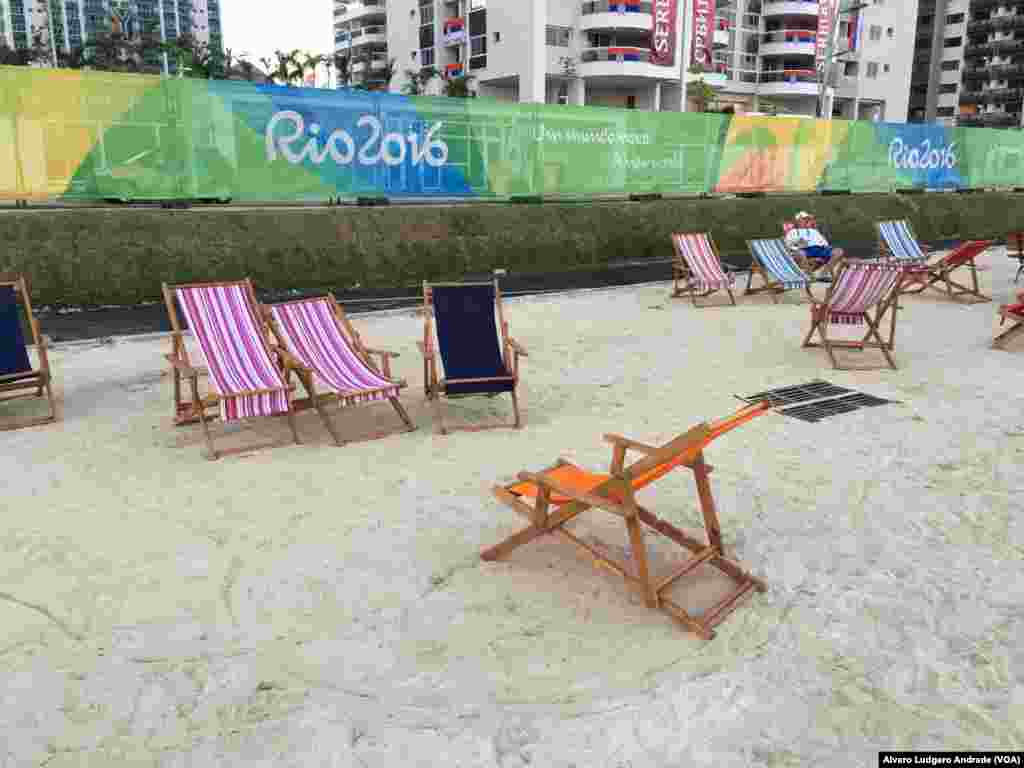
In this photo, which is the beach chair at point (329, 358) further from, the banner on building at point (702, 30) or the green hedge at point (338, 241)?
the banner on building at point (702, 30)

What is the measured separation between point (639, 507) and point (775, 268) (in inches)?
301

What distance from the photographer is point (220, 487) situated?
450 centimetres

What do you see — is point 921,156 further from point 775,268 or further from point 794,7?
point 794,7

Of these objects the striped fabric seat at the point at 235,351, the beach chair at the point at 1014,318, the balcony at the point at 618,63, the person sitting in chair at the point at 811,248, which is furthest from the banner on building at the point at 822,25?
the striped fabric seat at the point at 235,351

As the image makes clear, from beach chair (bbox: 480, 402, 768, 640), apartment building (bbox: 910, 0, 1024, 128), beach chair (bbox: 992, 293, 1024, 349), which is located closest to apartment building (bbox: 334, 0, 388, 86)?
apartment building (bbox: 910, 0, 1024, 128)

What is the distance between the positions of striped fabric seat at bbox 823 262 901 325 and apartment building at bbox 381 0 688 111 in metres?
48.4

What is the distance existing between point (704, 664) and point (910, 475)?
2456mm

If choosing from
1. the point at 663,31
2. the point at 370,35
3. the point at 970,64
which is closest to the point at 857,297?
the point at 663,31

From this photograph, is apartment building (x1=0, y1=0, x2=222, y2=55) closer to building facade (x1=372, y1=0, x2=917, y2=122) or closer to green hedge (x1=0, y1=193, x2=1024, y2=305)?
building facade (x1=372, y1=0, x2=917, y2=122)

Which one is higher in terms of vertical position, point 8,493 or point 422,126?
point 422,126

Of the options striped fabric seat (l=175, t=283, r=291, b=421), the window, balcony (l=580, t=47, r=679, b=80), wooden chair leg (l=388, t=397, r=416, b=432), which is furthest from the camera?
the window

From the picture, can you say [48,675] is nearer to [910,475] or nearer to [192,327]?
[192,327]

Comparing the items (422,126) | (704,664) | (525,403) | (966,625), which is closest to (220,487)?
(525,403)

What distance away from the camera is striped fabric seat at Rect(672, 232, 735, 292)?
10047 mm
